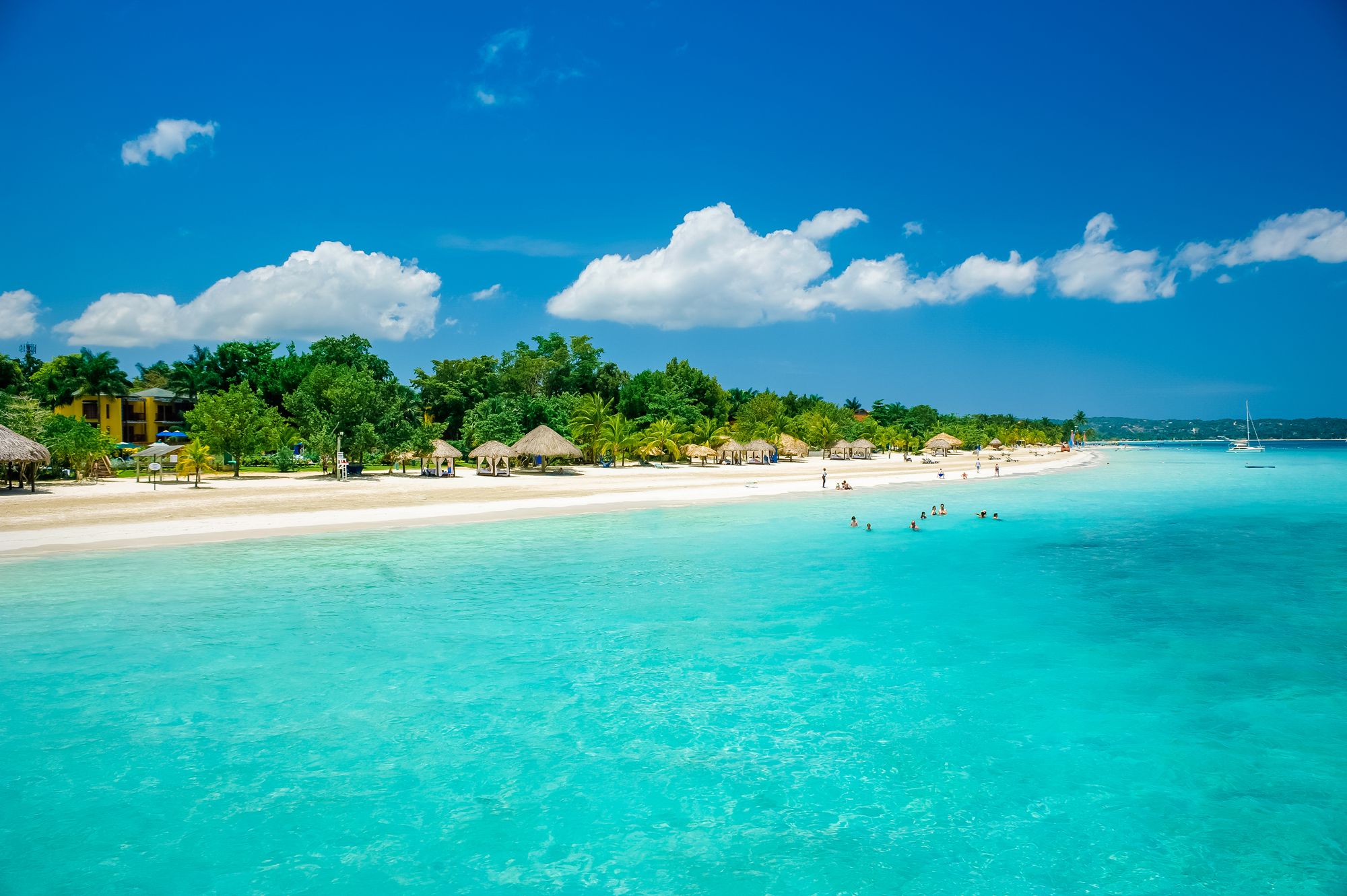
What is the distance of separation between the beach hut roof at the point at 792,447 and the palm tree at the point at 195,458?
41.8 meters

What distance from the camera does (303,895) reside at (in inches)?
204

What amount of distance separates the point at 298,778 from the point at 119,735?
2.42 metres

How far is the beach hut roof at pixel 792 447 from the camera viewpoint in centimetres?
6266

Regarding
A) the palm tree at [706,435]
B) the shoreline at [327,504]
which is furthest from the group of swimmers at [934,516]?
the palm tree at [706,435]

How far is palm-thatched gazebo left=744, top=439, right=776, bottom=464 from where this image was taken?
55062mm

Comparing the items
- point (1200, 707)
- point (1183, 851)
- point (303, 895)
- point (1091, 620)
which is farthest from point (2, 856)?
point (1091, 620)

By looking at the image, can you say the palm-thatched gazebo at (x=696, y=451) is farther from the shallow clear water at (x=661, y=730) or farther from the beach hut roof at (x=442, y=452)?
the shallow clear water at (x=661, y=730)

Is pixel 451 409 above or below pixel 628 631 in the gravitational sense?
above

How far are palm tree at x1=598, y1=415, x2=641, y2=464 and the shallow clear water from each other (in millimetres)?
28576

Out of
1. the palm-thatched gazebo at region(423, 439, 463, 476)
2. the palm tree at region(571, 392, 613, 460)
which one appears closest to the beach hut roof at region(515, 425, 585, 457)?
the palm-thatched gazebo at region(423, 439, 463, 476)

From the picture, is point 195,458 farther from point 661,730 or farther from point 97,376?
point 661,730

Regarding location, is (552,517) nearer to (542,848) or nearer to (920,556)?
(920,556)

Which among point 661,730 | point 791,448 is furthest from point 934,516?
point 791,448

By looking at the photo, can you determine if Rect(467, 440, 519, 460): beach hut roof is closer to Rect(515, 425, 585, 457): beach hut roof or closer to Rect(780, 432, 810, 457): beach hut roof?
Rect(515, 425, 585, 457): beach hut roof
